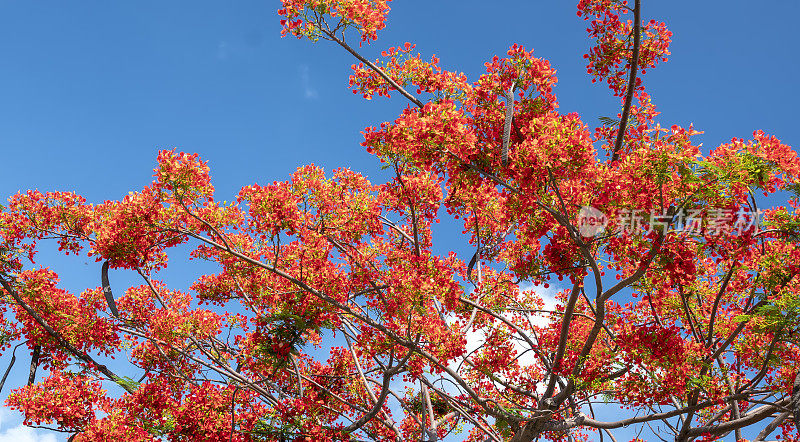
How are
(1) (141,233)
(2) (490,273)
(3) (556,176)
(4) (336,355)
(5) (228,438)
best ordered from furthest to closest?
(4) (336,355)
(2) (490,273)
(5) (228,438)
(1) (141,233)
(3) (556,176)

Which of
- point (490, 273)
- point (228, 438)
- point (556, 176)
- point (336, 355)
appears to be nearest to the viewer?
point (556, 176)

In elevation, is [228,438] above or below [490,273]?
below

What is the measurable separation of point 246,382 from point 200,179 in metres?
3.68

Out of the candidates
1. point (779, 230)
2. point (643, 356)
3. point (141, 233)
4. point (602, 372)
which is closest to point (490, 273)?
point (602, 372)

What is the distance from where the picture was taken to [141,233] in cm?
802

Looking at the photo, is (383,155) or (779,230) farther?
(383,155)

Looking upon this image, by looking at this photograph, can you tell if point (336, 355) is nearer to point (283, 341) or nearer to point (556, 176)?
point (283, 341)
